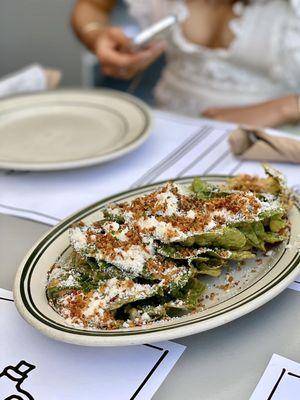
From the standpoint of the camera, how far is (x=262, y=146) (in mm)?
804

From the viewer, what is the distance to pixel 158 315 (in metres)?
0.47

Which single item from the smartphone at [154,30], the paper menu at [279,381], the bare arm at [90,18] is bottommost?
the paper menu at [279,381]

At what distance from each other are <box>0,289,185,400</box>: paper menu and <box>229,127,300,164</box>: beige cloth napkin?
0.40 meters

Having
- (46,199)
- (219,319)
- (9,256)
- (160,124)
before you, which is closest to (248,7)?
(160,124)

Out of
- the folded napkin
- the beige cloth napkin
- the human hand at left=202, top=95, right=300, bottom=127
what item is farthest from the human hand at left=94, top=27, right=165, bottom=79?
the beige cloth napkin

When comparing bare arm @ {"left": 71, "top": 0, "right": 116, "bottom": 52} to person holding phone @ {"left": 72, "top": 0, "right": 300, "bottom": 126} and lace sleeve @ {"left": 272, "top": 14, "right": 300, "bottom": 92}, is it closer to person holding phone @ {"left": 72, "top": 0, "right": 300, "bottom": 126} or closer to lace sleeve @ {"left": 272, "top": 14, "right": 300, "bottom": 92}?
person holding phone @ {"left": 72, "top": 0, "right": 300, "bottom": 126}

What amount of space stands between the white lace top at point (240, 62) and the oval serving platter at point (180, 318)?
0.73 metres

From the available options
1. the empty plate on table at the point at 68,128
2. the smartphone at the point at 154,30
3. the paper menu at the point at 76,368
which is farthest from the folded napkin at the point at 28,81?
the paper menu at the point at 76,368

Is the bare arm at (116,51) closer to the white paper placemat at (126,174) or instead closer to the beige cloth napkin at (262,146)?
the white paper placemat at (126,174)

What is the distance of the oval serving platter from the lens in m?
0.44

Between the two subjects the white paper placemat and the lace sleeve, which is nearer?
the white paper placemat

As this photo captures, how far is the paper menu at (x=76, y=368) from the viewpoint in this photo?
1.47 feet

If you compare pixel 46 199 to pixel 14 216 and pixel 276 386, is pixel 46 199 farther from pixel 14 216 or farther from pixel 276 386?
pixel 276 386

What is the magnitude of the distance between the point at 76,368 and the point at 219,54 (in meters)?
0.97
